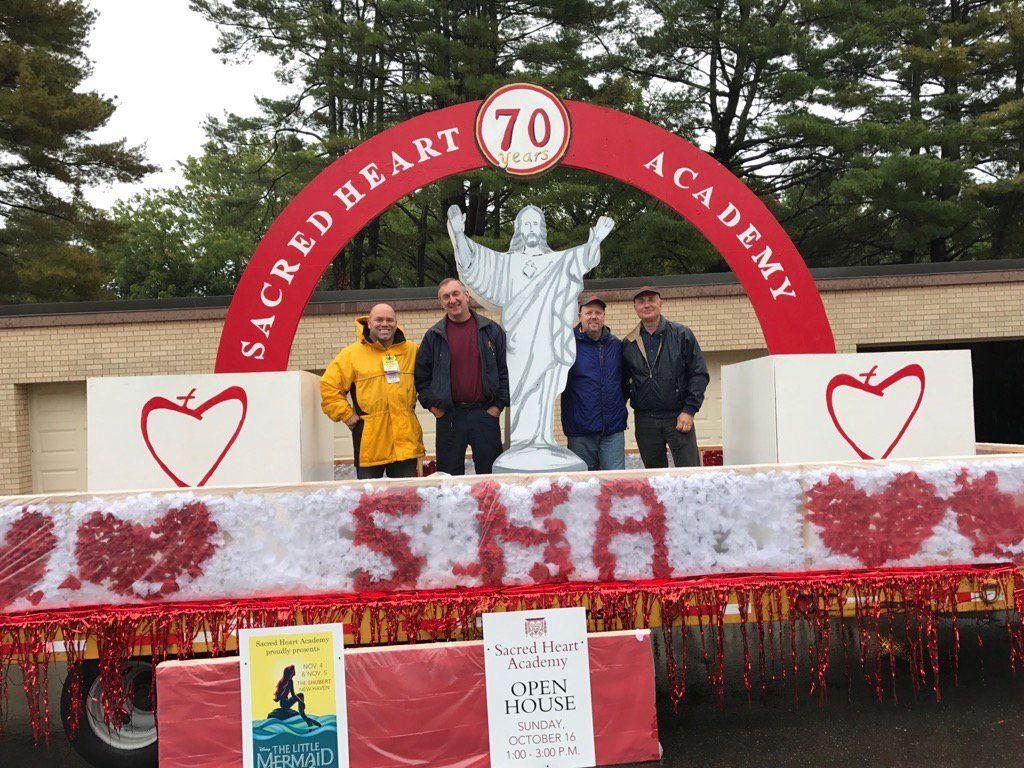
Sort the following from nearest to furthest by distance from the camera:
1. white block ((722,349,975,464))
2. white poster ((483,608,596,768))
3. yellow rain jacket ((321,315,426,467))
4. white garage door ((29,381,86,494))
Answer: white poster ((483,608,596,768))
white block ((722,349,975,464))
yellow rain jacket ((321,315,426,467))
white garage door ((29,381,86,494))

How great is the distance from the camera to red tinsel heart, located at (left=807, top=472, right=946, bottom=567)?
360 centimetres

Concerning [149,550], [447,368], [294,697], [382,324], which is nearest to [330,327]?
[382,324]

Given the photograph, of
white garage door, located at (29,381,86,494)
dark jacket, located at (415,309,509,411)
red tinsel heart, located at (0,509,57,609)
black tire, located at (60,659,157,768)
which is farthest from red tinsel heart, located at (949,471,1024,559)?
white garage door, located at (29,381,86,494)

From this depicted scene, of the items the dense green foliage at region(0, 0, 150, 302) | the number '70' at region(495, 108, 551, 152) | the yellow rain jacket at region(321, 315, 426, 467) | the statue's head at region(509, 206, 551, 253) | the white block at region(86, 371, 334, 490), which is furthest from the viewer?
the dense green foliage at region(0, 0, 150, 302)

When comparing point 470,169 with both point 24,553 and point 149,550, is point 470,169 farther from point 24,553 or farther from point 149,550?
point 24,553

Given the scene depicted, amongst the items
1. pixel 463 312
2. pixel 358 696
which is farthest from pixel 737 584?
pixel 463 312

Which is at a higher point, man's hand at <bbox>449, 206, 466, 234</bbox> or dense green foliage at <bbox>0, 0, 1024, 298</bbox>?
dense green foliage at <bbox>0, 0, 1024, 298</bbox>

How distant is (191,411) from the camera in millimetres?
4148

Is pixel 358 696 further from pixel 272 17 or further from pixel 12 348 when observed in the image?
pixel 272 17

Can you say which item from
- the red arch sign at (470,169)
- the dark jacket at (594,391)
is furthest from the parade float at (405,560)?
the dark jacket at (594,391)

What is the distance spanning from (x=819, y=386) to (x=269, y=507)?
2731 mm

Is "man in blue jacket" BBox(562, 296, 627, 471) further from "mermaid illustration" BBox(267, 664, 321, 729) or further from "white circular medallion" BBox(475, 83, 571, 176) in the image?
"mermaid illustration" BBox(267, 664, 321, 729)

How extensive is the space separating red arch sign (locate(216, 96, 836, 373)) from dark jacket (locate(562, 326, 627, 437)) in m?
1.07

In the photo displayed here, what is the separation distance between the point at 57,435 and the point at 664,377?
894cm
